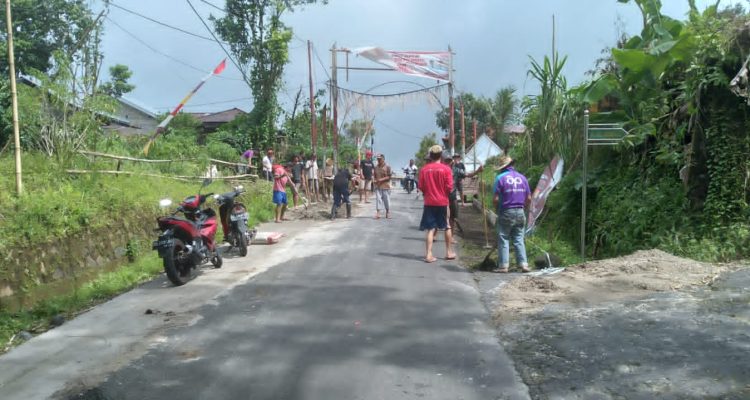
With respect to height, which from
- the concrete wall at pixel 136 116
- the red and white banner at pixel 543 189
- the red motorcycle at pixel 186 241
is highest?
the concrete wall at pixel 136 116

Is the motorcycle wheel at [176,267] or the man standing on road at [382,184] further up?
the man standing on road at [382,184]

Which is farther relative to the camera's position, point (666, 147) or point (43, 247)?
point (666, 147)

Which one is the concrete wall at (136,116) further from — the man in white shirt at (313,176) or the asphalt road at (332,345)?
the asphalt road at (332,345)

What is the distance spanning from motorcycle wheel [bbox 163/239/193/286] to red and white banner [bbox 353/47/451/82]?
1463 centimetres

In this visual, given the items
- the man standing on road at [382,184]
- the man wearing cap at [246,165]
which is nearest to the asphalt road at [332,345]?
the man standing on road at [382,184]

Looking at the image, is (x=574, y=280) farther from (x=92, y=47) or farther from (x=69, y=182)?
(x=92, y=47)

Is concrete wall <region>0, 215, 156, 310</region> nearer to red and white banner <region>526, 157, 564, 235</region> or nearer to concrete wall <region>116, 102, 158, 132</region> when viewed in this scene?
red and white banner <region>526, 157, 564, 235</region>

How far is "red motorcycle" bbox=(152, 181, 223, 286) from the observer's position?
7488mm

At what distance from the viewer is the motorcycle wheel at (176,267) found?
747 centimetres


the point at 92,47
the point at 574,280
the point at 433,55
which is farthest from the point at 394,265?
the point at 433,55

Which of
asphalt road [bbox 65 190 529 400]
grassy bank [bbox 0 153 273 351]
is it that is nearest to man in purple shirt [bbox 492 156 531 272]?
asphalt road [bbox 65 190 529 400]

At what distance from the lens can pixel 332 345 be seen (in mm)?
5059

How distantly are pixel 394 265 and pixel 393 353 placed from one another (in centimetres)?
398

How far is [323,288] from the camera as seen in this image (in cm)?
724
